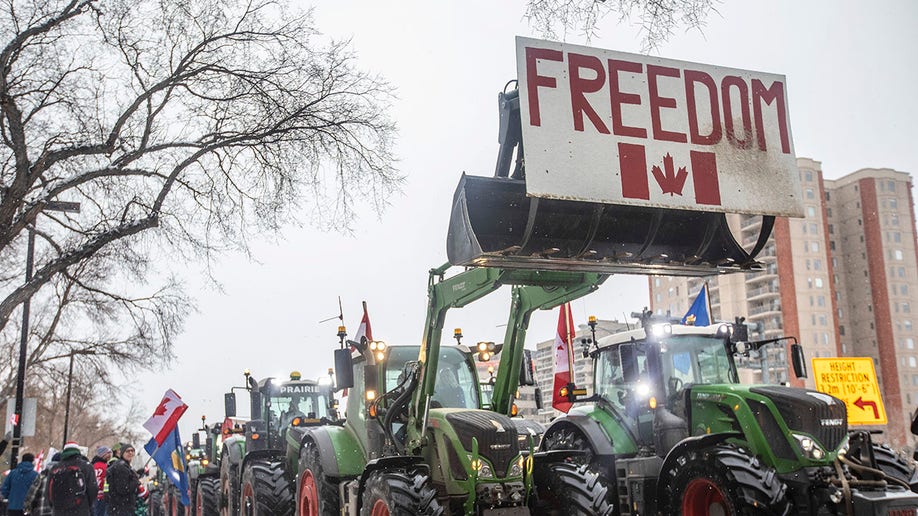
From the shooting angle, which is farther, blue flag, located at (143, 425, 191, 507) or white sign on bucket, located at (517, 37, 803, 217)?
blue flag, located at (143, 425, 191, 507)

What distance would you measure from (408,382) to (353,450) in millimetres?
1422

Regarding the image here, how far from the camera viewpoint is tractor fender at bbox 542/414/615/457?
445 inches

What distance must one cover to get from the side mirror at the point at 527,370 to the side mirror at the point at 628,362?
1705 mm

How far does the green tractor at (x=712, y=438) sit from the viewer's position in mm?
8555

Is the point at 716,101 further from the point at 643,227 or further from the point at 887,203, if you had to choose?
the point at 887,203

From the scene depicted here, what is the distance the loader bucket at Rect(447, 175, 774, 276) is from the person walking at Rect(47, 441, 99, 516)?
6461 millimetres

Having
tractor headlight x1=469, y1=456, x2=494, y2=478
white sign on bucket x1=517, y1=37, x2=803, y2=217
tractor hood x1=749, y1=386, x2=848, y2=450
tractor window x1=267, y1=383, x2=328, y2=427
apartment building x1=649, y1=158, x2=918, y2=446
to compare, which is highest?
apartment building x1=649, y1=158, x2=918, y2=446

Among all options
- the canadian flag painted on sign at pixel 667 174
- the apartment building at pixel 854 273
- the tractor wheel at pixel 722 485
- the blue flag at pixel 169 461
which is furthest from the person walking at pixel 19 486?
the apartment building at pixel 854 273

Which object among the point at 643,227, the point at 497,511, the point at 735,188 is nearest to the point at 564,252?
the point at 643,227

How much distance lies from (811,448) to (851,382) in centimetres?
556

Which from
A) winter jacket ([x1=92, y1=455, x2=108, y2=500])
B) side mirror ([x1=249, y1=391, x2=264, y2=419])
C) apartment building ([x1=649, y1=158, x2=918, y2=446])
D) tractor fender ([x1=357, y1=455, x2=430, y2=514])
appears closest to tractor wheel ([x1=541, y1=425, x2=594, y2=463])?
tractor fender ([x1=357, y1=455, x2=430, y2=514])

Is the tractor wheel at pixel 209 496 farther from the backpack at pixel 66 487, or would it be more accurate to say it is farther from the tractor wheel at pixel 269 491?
the backpack at pixel 66 487

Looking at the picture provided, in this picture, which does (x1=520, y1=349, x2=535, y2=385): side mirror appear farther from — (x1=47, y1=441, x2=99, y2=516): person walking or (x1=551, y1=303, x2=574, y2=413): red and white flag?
(x1=47, y1=441, x2=99, y2=516): person walking

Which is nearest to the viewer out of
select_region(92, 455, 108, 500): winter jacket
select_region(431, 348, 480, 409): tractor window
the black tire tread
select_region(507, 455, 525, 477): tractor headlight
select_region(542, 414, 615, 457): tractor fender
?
select_region(507, 455, 525, 477): tractor headlight
